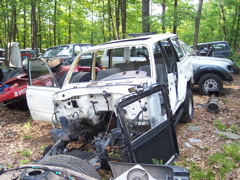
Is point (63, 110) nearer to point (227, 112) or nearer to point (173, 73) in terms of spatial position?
point (173, 73)

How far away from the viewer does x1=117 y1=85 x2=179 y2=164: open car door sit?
2.71 metres

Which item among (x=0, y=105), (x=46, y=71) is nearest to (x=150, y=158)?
(x=46, y=71)

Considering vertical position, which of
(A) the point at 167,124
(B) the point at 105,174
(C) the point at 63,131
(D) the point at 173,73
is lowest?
(B) the point at 105,174

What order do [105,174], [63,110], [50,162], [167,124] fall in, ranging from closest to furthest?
1. [50,162]
2. [167,124]
3. [105,174]
4. [63,110]

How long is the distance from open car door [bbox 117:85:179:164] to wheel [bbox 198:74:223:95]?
17.0ft

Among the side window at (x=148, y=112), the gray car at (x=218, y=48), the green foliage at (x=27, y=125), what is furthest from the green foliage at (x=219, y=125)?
the gray car at (x=218, y=48)

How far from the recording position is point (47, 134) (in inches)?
226

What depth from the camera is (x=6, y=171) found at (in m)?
2.15

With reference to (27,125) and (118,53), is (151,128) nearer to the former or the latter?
(27,125)

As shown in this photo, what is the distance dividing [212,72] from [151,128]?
5865mm

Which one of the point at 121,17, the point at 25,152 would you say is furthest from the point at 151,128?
the point at 121,17

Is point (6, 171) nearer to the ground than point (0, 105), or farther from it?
farther from it

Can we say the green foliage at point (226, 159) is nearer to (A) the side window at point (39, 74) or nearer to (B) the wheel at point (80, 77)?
(B) the wheel at point (80, 77)

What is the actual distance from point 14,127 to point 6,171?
451 centimetres
